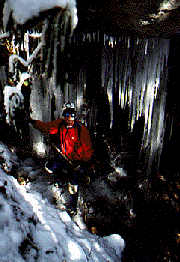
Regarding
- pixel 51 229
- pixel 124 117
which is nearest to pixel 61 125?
pixel 124 117

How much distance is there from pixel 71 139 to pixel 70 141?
46mm

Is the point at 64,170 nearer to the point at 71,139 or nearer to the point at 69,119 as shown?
the point at 71,139

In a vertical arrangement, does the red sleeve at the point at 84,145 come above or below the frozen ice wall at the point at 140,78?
below

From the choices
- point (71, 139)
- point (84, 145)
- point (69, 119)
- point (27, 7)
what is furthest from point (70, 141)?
point (27, 7)

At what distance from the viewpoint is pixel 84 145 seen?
3348 mm

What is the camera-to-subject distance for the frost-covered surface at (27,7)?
1.84 m

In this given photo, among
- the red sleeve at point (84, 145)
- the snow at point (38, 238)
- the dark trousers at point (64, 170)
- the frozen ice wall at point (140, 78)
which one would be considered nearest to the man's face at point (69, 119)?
the red sleeve at point (84, 145)

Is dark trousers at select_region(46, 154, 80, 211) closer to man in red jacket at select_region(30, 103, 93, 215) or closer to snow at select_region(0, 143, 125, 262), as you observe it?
man in red jacket at select_region(30, 103, 93, 215)

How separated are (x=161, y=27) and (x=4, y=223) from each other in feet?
11.1

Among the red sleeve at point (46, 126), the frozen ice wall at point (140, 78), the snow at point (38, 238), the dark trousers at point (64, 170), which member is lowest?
the dark trousers at point (64, 170)

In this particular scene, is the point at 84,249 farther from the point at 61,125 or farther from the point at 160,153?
the point at 160,153

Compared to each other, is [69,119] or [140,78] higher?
[140,78]

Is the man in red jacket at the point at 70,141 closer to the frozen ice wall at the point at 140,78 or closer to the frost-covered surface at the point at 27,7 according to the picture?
the frozen ice wall at the point at 140,78

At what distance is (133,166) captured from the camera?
481cm
